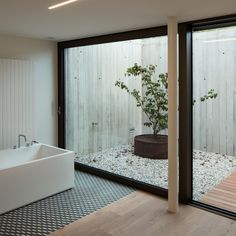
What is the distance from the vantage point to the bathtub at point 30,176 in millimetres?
3410

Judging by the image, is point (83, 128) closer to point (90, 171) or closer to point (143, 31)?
point (90, 171)

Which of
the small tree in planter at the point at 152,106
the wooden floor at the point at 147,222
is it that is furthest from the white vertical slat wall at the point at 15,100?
the wooden floor at the point at 147,222

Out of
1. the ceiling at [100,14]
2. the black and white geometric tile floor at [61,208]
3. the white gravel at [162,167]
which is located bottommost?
the black and white geometric tile floor at [61,208]

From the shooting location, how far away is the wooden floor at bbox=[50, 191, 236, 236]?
297cm

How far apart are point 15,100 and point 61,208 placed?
78.1 inches

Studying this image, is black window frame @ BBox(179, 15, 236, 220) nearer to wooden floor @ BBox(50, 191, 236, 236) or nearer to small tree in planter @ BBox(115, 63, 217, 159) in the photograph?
wooden floor @ BBox(50, 191, 236, 236)

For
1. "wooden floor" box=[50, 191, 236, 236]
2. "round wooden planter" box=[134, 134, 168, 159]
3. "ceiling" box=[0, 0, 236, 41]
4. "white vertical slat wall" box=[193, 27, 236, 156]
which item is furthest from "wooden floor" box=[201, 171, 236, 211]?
"ceiling" box=[0, 0, 236, 41]

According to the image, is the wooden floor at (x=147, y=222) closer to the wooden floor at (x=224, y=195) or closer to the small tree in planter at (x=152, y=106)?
the wooden floor at (x=224, y=195)

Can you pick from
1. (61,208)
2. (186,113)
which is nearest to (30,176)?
(61,208)

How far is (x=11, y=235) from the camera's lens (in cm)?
290

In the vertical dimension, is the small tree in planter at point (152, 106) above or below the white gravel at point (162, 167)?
above

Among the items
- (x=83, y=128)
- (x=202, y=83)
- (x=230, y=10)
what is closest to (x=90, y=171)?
(x=83, y=128)

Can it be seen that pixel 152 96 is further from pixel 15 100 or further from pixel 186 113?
pixel 15 100

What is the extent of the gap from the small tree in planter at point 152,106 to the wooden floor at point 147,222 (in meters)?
0.81
